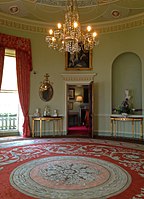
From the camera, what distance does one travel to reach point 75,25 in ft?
15.4

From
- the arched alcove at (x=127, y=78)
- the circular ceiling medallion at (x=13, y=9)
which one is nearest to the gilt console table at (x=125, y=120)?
the arched alcove at (x=127, y=78)

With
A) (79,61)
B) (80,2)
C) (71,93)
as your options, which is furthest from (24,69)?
(71,93)

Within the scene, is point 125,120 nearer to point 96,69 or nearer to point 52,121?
point 96,69

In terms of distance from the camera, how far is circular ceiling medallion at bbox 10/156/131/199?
9.46 feet

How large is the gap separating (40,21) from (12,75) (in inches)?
104

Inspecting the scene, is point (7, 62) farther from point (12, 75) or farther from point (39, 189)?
point (39, 189)

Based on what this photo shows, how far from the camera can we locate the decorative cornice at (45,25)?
7.55 m

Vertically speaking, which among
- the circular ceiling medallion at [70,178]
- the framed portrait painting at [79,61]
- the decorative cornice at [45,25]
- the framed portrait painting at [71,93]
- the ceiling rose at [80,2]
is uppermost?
the ceiling rose at [80,2]

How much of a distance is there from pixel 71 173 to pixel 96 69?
5632 mm

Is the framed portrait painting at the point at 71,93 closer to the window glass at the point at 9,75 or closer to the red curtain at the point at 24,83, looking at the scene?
the red curtain at the point at 24,83

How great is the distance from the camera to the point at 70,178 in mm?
3377

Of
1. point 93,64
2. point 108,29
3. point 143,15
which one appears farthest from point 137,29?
point 93,64

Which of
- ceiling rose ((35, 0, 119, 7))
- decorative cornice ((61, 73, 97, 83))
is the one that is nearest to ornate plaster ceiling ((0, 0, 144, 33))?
ceiling rose ((35, 0, 119, 7))

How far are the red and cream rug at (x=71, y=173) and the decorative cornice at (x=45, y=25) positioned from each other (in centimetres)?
505
